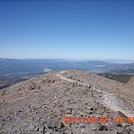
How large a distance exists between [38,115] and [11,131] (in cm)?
240

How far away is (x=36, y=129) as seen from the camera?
762 centimetres

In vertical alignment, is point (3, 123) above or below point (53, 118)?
→ below

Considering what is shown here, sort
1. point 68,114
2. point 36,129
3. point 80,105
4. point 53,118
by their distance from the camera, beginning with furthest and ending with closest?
point 80,105 → point 68,114 → point 53,118 → point 36,129

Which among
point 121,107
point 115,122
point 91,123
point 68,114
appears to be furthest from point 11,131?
point 121,107

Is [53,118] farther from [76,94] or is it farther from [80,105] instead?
[76,94]

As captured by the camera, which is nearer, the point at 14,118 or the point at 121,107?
the point at 14,118

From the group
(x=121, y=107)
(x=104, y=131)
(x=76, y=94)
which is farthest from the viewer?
(x=76, y=94)

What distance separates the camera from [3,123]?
9141mm

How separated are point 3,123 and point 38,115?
268cm

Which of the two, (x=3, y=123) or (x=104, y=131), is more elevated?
(x=104, y=131)

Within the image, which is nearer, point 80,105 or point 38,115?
point 38,115

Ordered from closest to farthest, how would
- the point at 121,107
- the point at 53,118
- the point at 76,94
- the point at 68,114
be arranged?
1. the point at 53,118
2. the point at 68,114
3. the point at 121,107
4. the point at 76,94

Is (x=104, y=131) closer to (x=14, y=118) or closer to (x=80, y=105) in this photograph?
(x=80, y=105)

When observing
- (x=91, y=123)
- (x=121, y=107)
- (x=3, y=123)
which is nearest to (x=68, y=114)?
(x=91, y=123)
